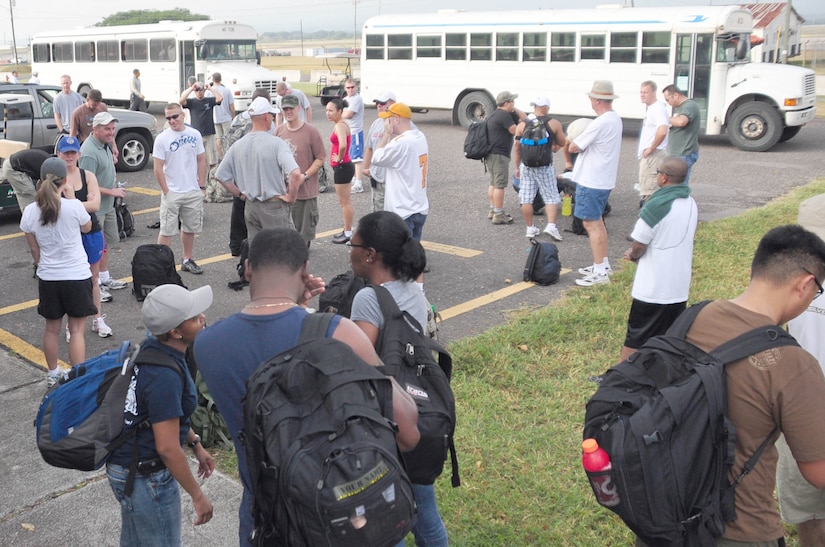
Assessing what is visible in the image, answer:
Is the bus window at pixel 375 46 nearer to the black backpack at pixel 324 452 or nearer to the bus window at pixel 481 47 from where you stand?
the bus window at pixel 481 47

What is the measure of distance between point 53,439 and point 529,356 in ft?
13.0

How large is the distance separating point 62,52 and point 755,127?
24275mm

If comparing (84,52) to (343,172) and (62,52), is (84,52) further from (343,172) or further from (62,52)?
(343,172)

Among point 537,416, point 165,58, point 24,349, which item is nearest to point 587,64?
point 165,58

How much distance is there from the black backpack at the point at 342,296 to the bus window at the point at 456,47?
1839cm

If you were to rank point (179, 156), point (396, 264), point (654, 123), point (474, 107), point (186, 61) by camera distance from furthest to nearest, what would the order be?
point (186, 61)
point (474, 107)
point (654, 123)
point (179, 156)
point (396, 264)

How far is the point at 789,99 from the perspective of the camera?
1622 cm

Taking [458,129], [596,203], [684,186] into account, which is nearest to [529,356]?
[684,186]

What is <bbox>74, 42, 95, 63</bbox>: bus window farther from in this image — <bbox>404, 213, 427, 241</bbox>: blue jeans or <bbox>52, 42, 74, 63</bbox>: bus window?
<bbox>404, 213, 427, 241</bbox>: blue jeans

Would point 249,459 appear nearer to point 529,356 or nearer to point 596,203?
point 529,356

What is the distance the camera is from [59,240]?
5.46 metres

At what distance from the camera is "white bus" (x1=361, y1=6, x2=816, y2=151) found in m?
16.7

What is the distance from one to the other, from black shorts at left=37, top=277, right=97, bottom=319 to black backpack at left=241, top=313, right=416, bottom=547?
149 inches

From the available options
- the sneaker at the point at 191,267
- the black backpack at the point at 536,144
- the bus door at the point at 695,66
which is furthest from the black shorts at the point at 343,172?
the bus door at the point at 695,66
